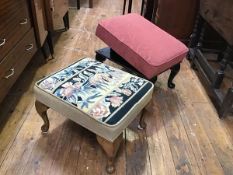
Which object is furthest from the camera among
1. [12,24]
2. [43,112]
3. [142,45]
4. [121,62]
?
[121,62]

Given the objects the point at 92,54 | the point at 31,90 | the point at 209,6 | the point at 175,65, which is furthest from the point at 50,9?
the point at 209,6

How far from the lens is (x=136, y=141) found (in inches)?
59.1

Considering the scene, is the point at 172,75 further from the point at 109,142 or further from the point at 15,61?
the point at 15,61

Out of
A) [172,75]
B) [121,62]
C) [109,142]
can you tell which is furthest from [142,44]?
[109,142]

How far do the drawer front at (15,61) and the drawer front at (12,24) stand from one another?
0.04m

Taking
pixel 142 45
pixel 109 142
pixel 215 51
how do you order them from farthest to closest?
1. pixel 215 51
2. pixel 142 45
3. pixel 109 142

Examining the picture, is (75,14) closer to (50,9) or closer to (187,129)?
(50,9)

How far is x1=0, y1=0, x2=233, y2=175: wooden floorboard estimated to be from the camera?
1335mm

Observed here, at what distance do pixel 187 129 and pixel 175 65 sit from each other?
1.62 feet

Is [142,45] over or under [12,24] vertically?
under

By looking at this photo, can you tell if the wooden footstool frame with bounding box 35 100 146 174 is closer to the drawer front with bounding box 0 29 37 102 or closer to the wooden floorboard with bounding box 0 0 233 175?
the wooden floorboard with bounding box 0 0 233 175

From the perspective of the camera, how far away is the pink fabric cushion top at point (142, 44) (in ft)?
5.24

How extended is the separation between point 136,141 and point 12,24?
107cm

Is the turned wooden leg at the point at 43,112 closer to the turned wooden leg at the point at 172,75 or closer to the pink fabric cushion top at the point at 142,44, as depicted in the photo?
the pink fabric cushion top at the point at 142,44
